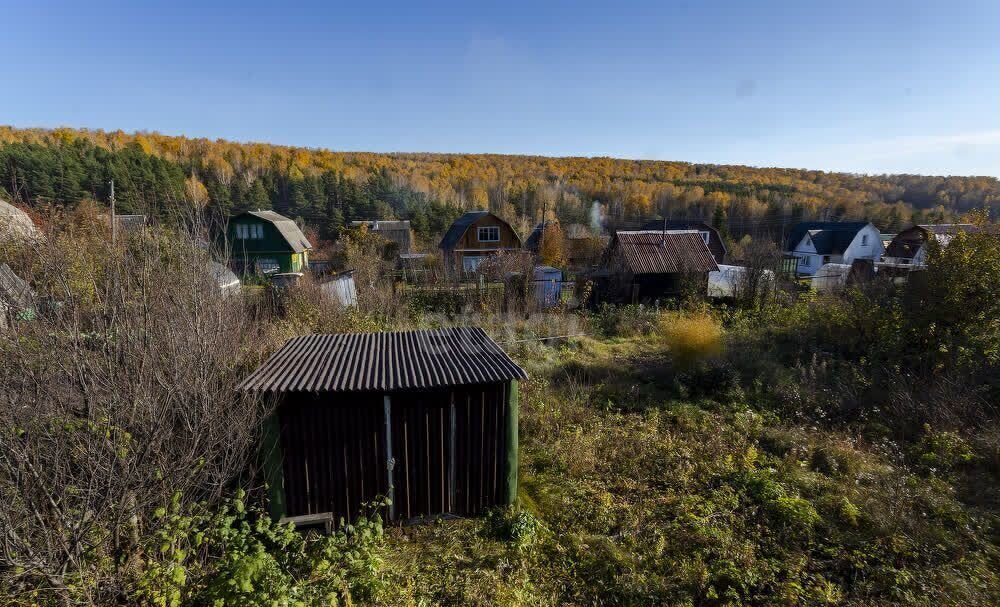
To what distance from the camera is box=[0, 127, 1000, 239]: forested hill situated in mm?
42469

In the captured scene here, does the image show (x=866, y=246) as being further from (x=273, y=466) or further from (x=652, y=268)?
(x=273, y=466)

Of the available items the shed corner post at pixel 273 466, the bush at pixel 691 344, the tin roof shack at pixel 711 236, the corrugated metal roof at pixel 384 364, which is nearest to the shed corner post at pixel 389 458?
the corrugated metal roof at pixel 384 364

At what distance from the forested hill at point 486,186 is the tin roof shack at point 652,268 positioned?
22.9m

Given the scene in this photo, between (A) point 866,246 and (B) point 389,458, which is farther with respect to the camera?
(A) point 866,246

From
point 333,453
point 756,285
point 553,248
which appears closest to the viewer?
point 333,453

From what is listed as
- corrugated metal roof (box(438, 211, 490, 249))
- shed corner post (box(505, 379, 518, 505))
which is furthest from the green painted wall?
shed corner post (box(505, 379, 518, 505))

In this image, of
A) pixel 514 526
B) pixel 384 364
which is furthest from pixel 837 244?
pixel 384 364

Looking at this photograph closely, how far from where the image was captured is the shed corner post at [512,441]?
5.12 meters

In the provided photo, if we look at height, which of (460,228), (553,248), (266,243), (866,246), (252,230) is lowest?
(553,248)

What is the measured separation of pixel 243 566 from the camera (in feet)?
10.3

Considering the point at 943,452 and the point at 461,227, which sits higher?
the point at 461,227

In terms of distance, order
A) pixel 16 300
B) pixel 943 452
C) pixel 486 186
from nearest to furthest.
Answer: pixel 16 300
pixel 943 452
pixel 486 186

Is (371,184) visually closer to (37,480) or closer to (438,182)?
(438,182)

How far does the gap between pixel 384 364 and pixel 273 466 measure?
1543mm
